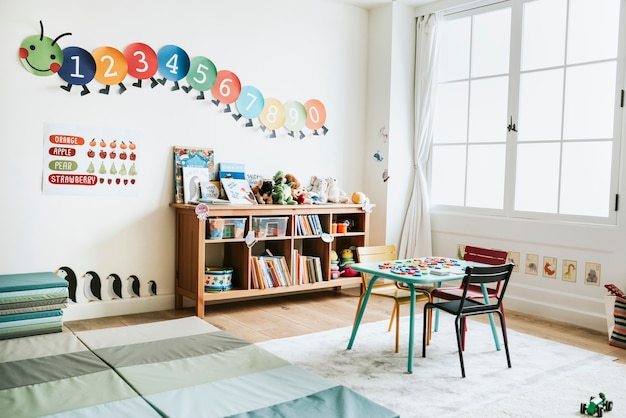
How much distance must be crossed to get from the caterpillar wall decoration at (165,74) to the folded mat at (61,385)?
216 cm

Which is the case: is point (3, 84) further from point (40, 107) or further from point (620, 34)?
point (620, 34)

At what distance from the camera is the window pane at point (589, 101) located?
168 inches

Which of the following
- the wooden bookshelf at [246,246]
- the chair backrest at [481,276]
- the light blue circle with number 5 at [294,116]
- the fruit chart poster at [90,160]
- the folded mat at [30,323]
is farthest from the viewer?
the light blue circle with number 5 at [294,116]

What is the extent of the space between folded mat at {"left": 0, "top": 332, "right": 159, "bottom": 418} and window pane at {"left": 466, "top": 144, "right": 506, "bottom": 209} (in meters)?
3.73

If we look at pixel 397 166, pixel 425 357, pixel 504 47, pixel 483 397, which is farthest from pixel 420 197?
pixel 483 397

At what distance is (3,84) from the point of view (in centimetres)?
376

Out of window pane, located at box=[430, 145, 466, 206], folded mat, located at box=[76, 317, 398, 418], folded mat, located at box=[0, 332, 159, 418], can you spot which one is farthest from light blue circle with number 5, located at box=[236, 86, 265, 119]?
folded mat, located at box=[0, 332, 159, 418]

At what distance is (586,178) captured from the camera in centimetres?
440

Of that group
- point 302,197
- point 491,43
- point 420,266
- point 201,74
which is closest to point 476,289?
point 420,266

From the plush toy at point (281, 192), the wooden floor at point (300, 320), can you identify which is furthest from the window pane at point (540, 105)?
the plush toy at point (281, 192)

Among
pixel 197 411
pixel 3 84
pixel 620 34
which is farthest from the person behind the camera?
pixel 620 34

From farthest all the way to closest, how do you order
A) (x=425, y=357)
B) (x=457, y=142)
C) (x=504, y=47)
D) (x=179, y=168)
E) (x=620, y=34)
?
(x=457, y=142) → (x=504, y=47) → (x=179, y=168) → (x=620, y=34) → (x=425, y=357)

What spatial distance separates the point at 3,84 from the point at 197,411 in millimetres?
2948

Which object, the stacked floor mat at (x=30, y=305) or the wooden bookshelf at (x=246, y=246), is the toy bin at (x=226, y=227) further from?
the stacked floor mat at (x=30, y=305)
